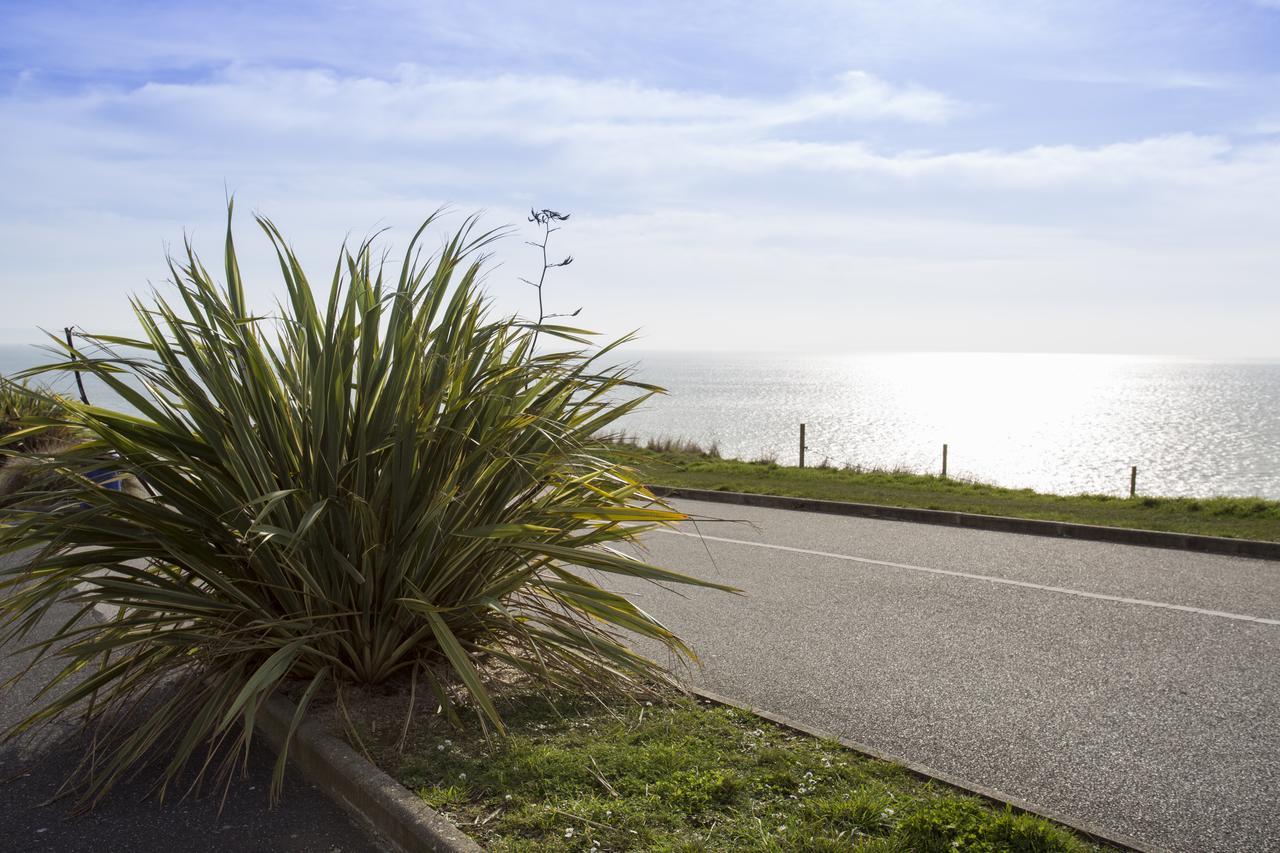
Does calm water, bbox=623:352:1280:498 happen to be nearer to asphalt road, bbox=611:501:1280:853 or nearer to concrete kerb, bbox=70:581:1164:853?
asphalt road, bbox=611:501:1280:853

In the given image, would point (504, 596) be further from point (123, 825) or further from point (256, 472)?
point (123, 825)

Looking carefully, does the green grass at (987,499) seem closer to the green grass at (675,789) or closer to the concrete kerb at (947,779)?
the concrete kerb at (947,779)

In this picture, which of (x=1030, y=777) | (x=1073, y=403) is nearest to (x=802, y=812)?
(x=1030, y=777)

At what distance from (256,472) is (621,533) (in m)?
1.84

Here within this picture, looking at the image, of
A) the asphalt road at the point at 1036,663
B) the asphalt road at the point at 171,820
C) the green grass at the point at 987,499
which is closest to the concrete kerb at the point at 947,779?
the asphalt road at the point at 1036,663

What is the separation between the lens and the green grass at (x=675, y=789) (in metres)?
3.41

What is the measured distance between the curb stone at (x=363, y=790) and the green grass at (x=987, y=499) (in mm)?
4599

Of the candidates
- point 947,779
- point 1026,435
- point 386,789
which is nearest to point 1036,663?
point 947,779

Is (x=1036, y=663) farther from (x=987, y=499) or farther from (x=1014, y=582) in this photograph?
(x=987, y=499)

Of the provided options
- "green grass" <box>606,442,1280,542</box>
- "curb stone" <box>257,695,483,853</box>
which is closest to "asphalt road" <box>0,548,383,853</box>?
"curb stone" <box>257,695,483,853</box>

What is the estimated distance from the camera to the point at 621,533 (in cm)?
518

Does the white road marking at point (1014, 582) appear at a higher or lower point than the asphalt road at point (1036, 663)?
higher

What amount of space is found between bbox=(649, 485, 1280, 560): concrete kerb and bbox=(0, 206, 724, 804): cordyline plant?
170 inches

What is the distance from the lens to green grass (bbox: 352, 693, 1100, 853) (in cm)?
341
